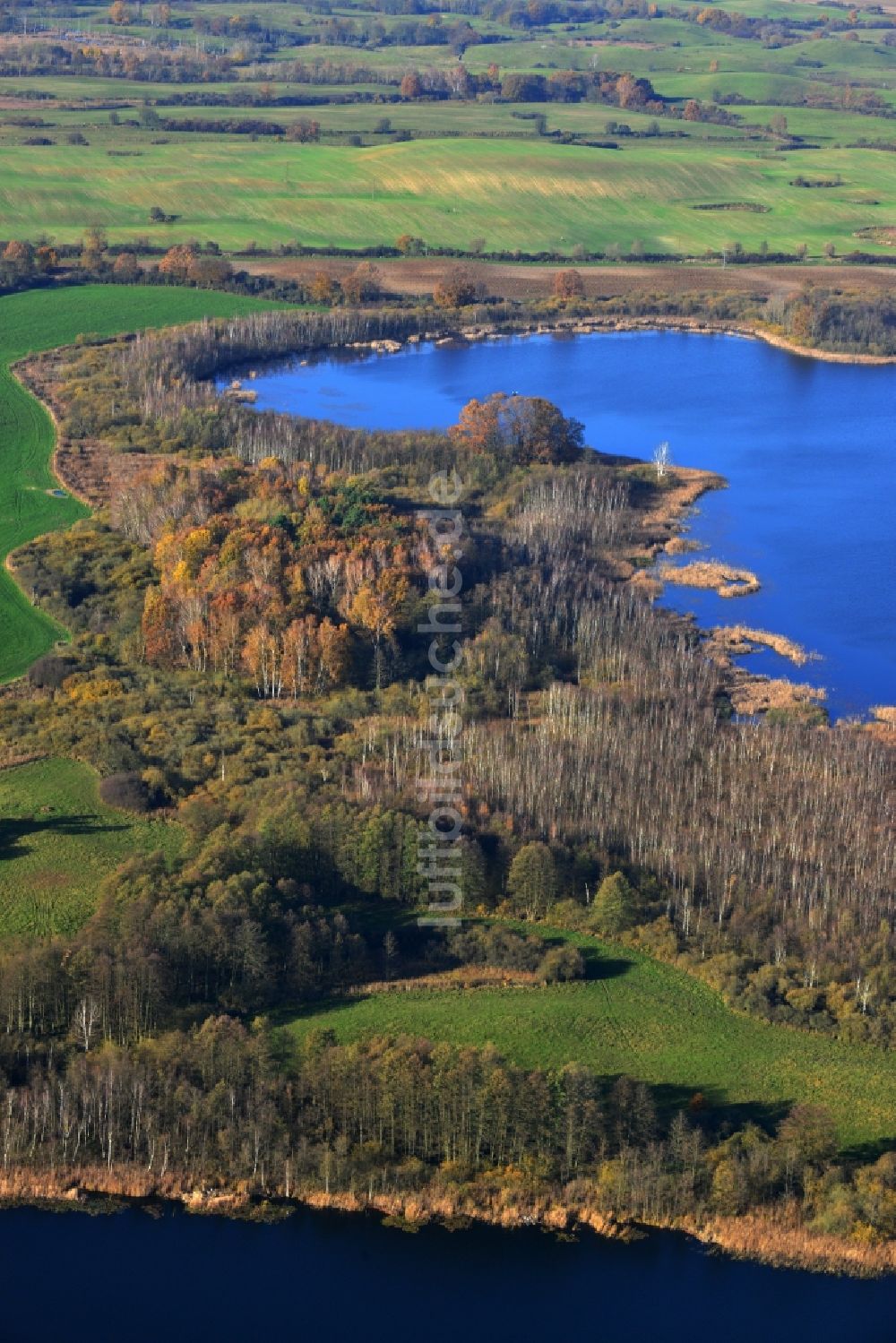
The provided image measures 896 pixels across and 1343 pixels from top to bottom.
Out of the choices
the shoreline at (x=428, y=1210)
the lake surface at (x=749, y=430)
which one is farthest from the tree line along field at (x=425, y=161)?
A: the shoreline at (x=428, y=1210)

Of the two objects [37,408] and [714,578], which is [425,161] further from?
[714,578]

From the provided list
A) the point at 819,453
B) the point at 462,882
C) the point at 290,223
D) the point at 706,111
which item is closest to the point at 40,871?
the point at 462,882

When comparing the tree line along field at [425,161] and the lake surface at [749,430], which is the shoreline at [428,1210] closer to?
the lake surface at [749,430]

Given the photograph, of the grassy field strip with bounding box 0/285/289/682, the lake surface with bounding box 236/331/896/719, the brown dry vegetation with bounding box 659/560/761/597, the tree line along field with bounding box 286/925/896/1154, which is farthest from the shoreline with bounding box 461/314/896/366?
the tree line along field with bounding box 286/925/896/1154

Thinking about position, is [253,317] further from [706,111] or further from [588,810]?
[706,111]

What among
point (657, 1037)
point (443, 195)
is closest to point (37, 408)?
point (443, 195)

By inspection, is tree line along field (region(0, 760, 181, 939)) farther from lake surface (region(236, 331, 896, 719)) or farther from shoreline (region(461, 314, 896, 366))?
shoreline (region(461, 314, 896, 366))
